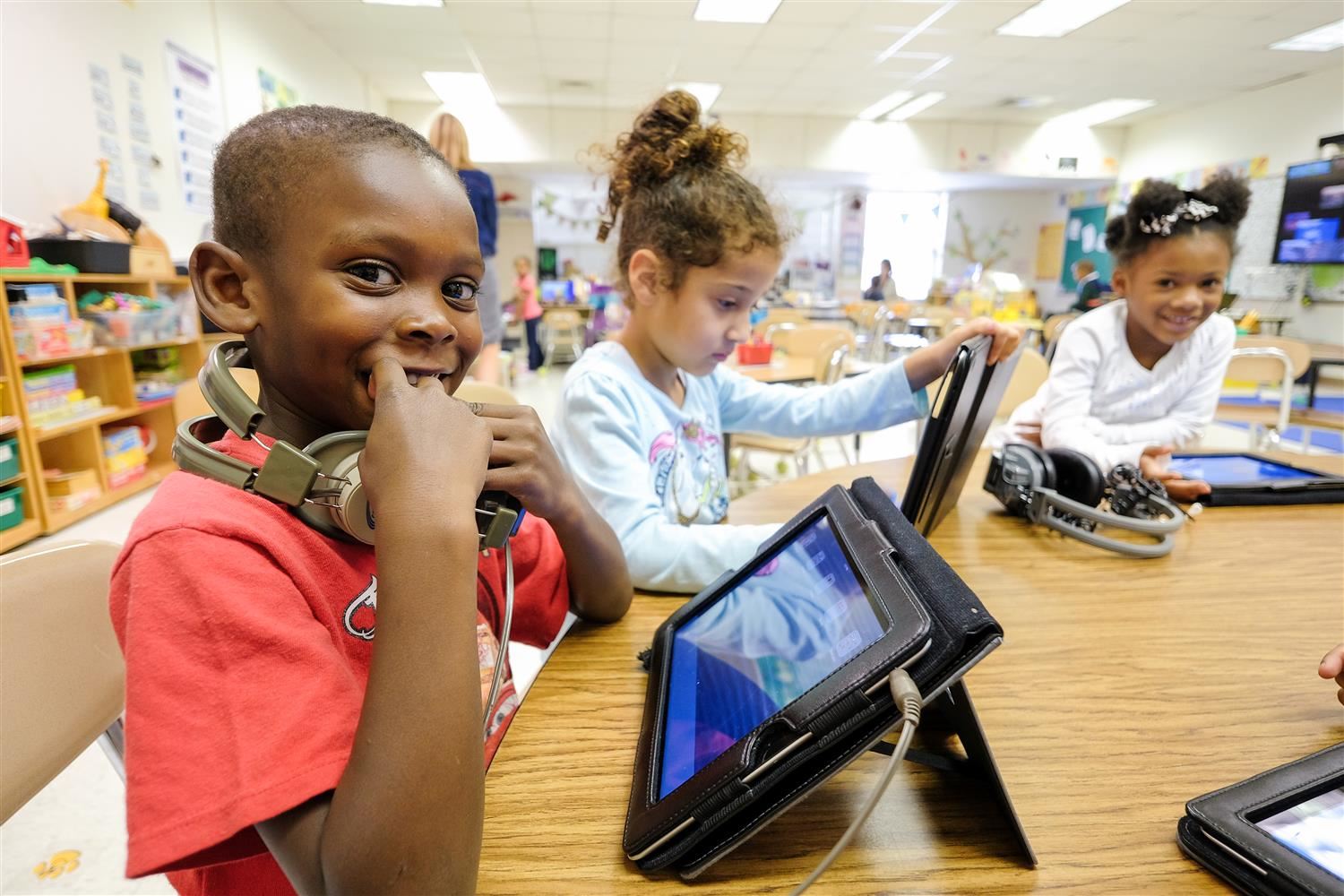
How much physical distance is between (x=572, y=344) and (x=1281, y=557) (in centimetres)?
811

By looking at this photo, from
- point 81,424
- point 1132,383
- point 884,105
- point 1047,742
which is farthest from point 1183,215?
point 884,105

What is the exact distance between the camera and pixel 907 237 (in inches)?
476

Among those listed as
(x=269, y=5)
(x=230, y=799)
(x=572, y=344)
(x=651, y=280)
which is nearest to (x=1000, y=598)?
(x=651, y=280)

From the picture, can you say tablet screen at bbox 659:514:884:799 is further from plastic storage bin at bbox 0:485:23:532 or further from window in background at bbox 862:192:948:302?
window in background at bbox 862:192:948:302

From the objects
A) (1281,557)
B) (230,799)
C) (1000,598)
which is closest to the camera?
(230,799)

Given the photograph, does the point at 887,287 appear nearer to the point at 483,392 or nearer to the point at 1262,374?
the point at 1262,374

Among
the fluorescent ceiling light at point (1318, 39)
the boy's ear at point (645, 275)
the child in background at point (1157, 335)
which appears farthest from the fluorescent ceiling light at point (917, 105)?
the boy's ear at point (645, 275)

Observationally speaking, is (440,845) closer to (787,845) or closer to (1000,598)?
(787,845)

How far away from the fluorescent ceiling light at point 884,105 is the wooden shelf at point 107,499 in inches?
309

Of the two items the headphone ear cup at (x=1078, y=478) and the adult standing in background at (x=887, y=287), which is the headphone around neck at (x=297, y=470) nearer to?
the headphone ear cup at (x=1078, y=478)

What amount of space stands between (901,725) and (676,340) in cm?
83

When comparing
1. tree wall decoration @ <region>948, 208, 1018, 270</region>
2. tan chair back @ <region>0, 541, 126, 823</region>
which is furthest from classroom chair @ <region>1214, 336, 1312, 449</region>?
tree wall decoration @ <region>948, 208, 1018, 270</region>

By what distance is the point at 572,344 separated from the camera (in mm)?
8742

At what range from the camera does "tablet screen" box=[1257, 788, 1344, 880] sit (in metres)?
0.45
